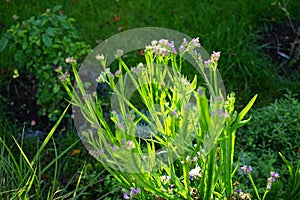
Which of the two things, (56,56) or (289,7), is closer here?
(56,56)

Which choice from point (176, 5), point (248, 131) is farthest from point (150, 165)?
point (176, 5)

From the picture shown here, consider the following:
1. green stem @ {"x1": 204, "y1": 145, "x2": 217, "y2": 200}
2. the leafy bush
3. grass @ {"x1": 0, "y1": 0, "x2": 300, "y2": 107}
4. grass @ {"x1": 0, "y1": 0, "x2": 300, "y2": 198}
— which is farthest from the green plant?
green stem @ {"x1": 204, "y1": 145, "x2": 217, "y2": 200}

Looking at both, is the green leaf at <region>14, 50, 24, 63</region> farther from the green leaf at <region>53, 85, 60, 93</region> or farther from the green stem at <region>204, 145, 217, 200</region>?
the green stem at <region>204, 145, 217, 200</region>

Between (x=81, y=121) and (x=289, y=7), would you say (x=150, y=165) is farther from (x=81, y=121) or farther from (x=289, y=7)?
(x=289, y=7)

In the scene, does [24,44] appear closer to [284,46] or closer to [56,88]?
[56,88]

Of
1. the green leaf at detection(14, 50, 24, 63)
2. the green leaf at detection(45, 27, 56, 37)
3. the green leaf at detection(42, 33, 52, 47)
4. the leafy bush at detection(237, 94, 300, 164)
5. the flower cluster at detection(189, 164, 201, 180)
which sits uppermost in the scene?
the green leaf at detection(45, 27, 56, 37)

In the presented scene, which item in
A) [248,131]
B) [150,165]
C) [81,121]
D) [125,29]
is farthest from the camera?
[125,29]

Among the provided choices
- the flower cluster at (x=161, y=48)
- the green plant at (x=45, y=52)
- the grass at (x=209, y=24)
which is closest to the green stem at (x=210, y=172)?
the flower cluster at (x=161, y=48)

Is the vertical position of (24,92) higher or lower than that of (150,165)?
lower
